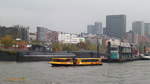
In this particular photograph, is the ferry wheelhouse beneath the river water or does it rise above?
above

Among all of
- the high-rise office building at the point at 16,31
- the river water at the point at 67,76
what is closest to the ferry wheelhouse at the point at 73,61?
the river water at the point at 67,76

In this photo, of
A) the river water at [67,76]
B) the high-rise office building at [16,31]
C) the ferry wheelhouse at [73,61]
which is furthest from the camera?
the high-rise office building at [16,31]

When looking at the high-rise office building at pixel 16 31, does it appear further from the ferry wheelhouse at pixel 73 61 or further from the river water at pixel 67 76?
the river water at pixel 67 76

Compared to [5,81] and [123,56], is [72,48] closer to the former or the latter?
[123,56]

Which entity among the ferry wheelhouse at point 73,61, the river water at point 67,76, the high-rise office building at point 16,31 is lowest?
the river water at point 67,76

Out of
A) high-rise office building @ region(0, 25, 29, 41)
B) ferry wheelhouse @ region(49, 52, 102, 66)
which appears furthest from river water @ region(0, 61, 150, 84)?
high-rise office building @ region(0, 25, 29, 41)

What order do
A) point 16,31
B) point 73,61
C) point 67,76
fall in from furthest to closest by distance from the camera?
1. point 16,31
2. point 73,61
3. point 67,76

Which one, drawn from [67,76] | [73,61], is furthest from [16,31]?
[67,76]

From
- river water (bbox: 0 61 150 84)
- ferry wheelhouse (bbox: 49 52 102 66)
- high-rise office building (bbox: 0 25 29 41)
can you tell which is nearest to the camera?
river water (bbox: 0 61 150 84)

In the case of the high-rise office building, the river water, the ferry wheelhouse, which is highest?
the high-rise office building

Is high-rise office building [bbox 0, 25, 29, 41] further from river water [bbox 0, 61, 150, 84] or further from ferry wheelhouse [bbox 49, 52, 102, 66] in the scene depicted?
river water [bbox 0, 61, 150, 84]

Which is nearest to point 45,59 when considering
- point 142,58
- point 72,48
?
point 72,48

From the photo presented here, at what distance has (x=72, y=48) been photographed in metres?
154

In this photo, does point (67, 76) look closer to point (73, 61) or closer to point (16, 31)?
point (73, 61)
